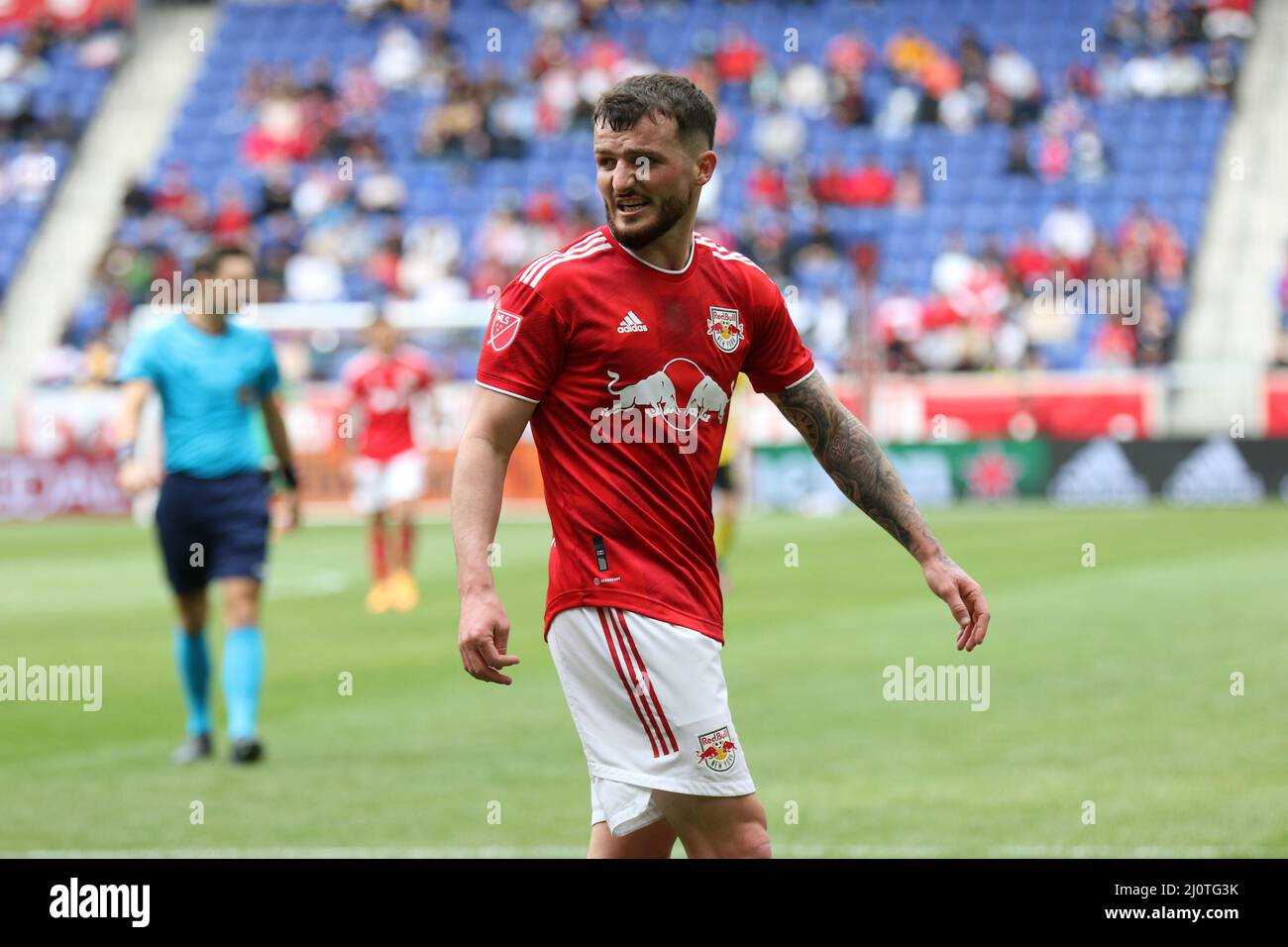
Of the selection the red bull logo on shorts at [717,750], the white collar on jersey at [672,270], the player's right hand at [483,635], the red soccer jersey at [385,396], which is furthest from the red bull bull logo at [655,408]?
the red soccer jersey at [385,396]

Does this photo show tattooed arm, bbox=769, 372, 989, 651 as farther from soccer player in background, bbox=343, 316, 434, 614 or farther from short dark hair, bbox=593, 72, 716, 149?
soccer player in background, bbox=343, 316, 434, 614

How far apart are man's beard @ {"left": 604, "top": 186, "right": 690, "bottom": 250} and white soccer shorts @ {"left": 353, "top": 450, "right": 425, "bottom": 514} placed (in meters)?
12.3

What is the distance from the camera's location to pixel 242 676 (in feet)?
30.3

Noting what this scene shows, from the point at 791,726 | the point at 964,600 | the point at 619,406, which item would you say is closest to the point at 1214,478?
the point at 791,726

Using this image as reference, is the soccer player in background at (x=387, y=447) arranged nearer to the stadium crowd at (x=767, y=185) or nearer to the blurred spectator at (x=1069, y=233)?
the stadium crowd at (x=767, y=185)

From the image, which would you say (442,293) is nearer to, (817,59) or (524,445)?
(524,445)

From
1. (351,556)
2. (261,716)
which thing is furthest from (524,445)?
(261,716)

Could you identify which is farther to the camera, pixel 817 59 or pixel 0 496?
pixel 817 59

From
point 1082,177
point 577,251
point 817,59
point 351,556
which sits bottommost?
point 351,556

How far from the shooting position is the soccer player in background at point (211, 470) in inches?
363

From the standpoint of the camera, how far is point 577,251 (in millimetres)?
4422

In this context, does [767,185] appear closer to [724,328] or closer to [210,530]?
[210,530]

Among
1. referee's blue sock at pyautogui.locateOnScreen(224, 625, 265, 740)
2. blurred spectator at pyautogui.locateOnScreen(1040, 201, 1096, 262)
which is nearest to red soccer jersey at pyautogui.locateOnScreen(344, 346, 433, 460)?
referee's blue sock at pyautogui.locateOnScreen(224, 625, 265, 740)
